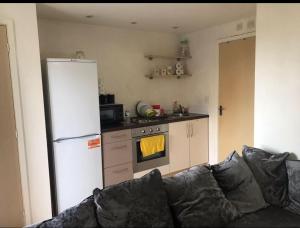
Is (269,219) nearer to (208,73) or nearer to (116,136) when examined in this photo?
(116,136)

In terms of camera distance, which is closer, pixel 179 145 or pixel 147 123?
pixel 147 123

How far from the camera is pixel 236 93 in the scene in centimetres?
381

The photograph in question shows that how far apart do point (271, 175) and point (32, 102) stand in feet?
8.11

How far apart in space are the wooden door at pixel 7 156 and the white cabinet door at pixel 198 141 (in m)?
2.60

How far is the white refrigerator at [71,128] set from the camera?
2811mm

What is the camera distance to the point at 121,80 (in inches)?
159

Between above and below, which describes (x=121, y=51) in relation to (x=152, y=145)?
above

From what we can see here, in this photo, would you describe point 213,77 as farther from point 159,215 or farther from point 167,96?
point 159,215

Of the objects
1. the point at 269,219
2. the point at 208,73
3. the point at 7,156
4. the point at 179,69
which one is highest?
the point at 179,69

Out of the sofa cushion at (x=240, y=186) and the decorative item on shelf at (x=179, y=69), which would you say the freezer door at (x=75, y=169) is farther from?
the decorative item on shelf at (x=179, y=69)

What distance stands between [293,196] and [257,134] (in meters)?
0.80

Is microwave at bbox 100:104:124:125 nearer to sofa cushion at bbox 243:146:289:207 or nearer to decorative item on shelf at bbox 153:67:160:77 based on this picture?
decorative item on shelf at bbox 153:67:160:77

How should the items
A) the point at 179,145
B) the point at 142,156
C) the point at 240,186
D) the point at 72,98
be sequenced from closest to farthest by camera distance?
1. the point at 240,186
2. the point at 72,98
3. the point at 142,156
4. the point at 179,145

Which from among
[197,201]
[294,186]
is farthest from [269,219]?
[197,201]
